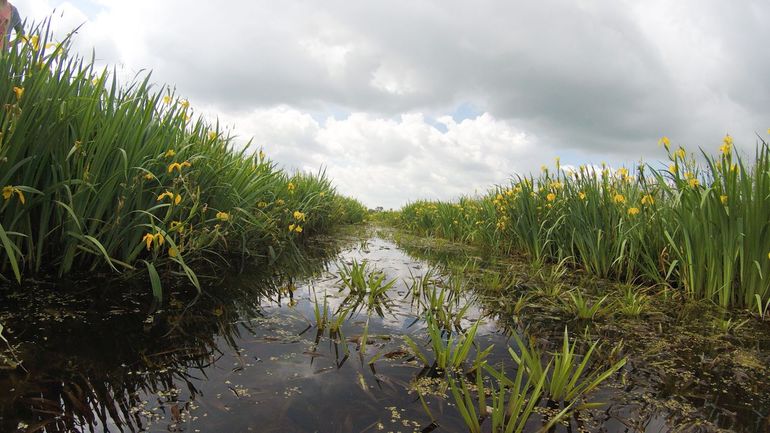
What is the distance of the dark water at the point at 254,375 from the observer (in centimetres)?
126

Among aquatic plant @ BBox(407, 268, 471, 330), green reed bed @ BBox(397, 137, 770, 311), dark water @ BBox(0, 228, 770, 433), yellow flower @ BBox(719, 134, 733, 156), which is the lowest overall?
dark water @ BBox(0, 228, 770, 433)

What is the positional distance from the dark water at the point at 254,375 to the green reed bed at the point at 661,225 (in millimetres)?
1034

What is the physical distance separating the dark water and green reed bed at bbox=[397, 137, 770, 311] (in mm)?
1034

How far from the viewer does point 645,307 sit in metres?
2.81

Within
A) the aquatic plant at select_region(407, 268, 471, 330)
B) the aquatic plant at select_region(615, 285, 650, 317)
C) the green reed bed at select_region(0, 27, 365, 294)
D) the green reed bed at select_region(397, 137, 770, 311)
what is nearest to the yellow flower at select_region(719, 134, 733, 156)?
the green reed bed at select_region(397, 137, 770, 311)

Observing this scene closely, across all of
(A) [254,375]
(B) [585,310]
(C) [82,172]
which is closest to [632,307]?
(B) [585,310]

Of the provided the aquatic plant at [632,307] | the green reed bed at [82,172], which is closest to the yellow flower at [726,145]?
the aquatic plant at [632,307]

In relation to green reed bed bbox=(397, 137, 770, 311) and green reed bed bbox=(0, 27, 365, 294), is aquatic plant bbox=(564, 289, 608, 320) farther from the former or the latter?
green reed bed bbox=(0, 27, 365, 294)

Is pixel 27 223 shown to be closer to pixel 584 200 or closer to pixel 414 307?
pixel 414 307

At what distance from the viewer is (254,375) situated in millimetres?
1576

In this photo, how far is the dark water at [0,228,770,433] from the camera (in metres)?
1.26

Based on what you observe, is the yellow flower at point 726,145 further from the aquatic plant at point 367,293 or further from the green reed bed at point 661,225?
the aquatic plant at point 367,293

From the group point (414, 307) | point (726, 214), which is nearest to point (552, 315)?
point (414, 307)

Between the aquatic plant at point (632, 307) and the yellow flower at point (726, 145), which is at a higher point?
the yellow flower at point (726, 145)
